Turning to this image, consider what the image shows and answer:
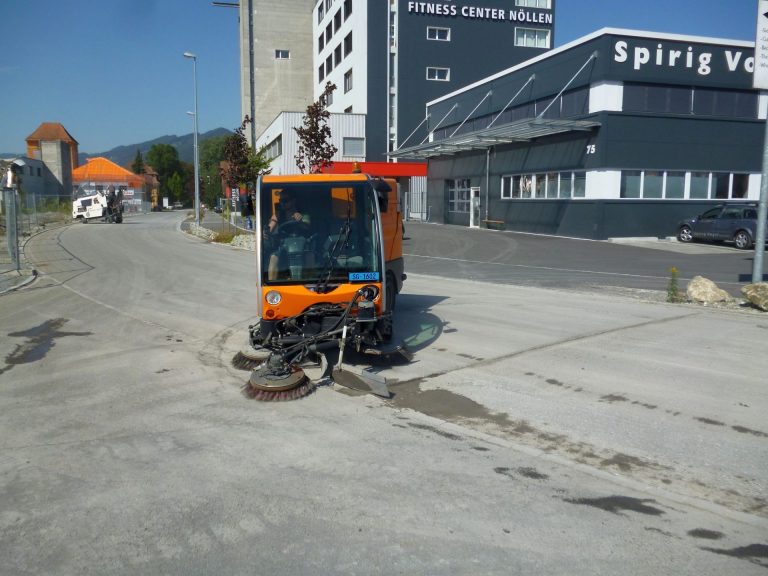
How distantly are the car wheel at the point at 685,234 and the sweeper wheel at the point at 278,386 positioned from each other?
2493 centimetres

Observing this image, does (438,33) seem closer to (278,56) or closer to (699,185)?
(278,56)

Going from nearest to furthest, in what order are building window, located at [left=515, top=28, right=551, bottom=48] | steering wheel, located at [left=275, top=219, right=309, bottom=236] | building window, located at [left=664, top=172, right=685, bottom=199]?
steering wheel, located at [left=275, top=219, right=309, bottom=236]
building window, located at [left=664, top=172, right=685, bottom=199]
building window, located at [left=515, top=28, right=551, bottom=48]

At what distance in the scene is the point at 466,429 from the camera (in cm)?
637

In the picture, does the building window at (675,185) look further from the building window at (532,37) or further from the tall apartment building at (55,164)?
the tall apartment building at (55,164)

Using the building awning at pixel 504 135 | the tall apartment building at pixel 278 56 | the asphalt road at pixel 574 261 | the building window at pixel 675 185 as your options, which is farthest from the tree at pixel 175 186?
the building window at pixel 675 185

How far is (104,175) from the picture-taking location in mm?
107250

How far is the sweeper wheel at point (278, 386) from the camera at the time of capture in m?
7.25

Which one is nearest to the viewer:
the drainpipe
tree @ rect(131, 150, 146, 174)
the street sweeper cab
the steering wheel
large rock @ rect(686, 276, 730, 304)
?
the street sweeper cab

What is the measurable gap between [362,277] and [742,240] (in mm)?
22472

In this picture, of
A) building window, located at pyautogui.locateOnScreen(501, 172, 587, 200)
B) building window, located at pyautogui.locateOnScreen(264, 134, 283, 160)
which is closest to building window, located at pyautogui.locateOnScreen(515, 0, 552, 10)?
building window, located at pyautogui.locateOnScreen(264, 134, 283, 160)

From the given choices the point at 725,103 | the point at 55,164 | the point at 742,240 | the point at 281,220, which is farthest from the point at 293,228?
the point at 55,164

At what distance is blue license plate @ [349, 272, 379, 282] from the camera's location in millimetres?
8248

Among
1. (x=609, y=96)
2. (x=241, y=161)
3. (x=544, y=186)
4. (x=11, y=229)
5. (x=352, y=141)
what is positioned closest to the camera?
(x=11, y=229)

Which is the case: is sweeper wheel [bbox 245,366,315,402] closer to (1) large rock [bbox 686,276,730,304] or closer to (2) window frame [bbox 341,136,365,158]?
(1) large rock [bbox 686,276,730,304]
